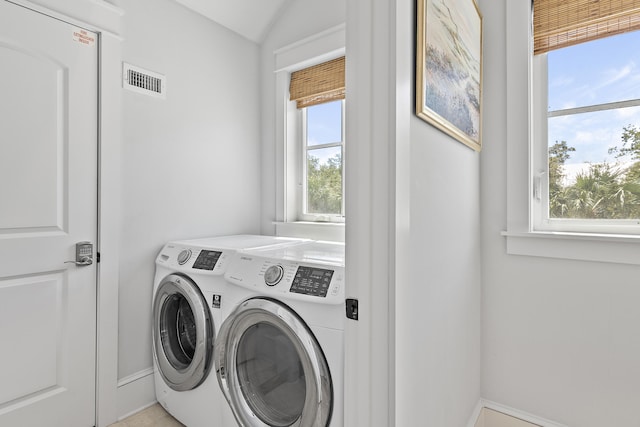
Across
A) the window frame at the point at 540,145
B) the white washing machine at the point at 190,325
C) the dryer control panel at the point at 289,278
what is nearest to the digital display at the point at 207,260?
the white washing machine at the point at 190,325

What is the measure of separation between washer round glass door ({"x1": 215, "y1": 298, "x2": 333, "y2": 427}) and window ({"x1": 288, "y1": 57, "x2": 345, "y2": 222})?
1.09 m

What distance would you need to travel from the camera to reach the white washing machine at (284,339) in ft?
3.62

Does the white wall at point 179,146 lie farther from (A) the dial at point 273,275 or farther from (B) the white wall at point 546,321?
(B) the white wall at point 546,321

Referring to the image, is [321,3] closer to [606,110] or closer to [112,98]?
[112,98]

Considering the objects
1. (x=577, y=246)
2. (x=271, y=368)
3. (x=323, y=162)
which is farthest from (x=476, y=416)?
(x=323, y=162)

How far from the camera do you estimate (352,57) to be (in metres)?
0.84

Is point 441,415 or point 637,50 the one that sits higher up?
point 637,50

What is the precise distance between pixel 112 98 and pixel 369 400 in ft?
6.09

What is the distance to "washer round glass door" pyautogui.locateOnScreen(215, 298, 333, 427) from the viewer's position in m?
1.12

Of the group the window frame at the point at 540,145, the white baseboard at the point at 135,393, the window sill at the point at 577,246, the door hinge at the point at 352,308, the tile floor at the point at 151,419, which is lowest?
the tile floor at the point at 151,419

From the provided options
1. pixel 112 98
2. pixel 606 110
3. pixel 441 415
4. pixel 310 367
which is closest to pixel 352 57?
pixel 310 367

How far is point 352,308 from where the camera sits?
87 cm

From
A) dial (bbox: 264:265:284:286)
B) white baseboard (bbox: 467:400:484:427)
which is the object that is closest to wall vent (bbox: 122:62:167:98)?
dial (bbox: 264:265:284:286)

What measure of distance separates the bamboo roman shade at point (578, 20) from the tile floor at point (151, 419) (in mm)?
2599
